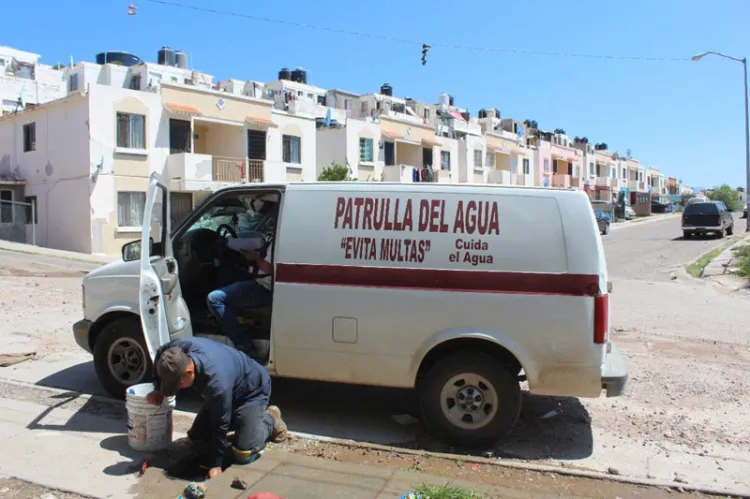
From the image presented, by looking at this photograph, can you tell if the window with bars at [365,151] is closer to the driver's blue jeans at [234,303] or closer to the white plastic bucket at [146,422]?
the driver's blue jeans at [234,303]

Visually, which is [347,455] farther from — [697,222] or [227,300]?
[697,222]

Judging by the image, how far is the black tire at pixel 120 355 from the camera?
18.6 ft

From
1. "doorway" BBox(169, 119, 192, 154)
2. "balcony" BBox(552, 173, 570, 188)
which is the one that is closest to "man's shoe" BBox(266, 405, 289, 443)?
"doorway" BBox(169, 119, 192, 154)

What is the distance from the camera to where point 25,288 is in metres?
12.8

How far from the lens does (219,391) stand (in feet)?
13.6

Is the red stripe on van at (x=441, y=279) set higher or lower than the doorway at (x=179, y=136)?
lower

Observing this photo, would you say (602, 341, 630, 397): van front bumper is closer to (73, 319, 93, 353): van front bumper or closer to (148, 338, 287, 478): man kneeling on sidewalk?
(148, 338, 287, 478): man kneeling on sidewalk

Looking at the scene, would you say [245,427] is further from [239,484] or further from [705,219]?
[705,219]

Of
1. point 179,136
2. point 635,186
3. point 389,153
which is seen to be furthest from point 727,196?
point 179,136

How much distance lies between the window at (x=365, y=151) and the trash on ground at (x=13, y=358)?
1167 inches

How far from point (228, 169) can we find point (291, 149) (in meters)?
4.22

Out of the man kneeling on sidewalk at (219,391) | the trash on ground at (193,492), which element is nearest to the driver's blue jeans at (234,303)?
the man kneeling on sidewalk at (219,391)

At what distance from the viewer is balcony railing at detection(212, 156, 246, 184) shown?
28.4 m

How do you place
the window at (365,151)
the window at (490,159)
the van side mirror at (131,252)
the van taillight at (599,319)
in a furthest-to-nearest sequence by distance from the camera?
1. the window at (490,159)
2. the window at (365,151)
3. the van side mirror at (131,252)
4. the van taillight at (599,319)
